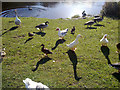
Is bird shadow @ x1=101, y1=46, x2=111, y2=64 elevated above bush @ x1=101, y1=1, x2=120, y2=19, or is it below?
below

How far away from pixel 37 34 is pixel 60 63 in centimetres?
633

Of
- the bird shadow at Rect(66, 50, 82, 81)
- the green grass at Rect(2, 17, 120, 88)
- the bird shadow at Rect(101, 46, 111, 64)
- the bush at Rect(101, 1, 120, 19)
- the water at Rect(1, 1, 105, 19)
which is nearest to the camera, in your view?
the green grass at Rect(2, 17, 120, 88)

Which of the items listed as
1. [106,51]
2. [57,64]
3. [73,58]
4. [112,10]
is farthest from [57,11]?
[57,64]

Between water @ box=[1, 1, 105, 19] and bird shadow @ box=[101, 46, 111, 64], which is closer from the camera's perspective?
bird shadow @ box=[101, 46, 111, 64]

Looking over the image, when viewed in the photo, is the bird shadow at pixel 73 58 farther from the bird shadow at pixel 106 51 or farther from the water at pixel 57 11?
the water at pixel 57 11

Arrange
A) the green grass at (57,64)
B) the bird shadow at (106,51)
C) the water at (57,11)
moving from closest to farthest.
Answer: the green grass at (57,64) → the bird shadow at (106,51) → the water at (57,11)

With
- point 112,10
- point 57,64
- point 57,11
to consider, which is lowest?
point 57,64

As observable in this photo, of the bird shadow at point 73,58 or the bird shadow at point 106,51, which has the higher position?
the bird shadow at point 106,51

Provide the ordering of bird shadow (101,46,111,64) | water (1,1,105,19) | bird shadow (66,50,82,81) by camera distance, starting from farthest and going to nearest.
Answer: water (1,1,105,19), bird shadow (101,46,111,64), bird shadow (66,50,82,81)

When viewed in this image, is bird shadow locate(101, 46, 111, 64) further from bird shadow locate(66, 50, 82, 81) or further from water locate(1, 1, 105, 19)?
water locate(1, 1, 105, 19)

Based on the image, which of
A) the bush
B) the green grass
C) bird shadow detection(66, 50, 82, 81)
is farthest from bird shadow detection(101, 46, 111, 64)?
the bush

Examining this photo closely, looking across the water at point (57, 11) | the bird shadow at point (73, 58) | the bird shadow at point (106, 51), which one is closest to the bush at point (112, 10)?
the water at point (57, 11)

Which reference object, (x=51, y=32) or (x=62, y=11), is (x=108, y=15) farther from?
(x=51, y=32)

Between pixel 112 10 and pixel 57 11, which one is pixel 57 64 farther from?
pixel 112 10
